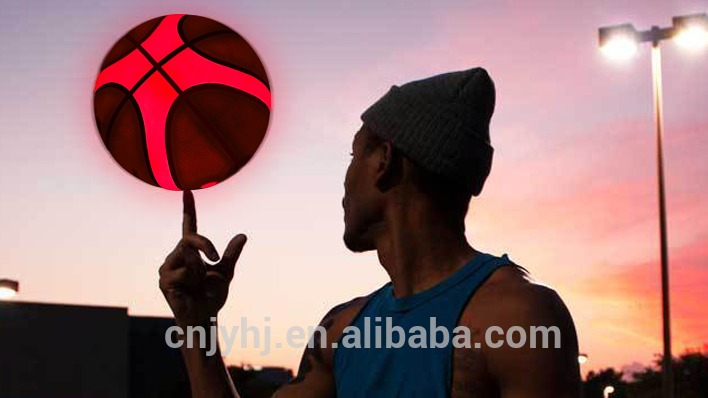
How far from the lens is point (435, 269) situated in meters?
3.12

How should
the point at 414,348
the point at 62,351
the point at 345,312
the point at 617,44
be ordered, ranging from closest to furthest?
the point at 414,348, the point at 345,312, the point at 617,44, the point at 62,351

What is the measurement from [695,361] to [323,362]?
220 feet

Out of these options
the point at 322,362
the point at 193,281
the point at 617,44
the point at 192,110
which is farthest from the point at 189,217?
the point at 617,44

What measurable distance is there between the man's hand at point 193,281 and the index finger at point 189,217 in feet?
0.14

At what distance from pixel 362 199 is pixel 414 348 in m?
0.48

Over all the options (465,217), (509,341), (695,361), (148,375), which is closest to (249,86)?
(465,217)

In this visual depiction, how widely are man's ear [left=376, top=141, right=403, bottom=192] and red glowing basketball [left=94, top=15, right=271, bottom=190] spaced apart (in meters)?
1.34

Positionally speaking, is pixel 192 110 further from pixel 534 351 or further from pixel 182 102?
pixel 534 351

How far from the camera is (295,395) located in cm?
348

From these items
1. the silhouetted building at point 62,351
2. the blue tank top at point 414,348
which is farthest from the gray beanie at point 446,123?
the silhouetted building at point 62,351

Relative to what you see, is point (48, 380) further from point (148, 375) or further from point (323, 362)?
point (323, 362)

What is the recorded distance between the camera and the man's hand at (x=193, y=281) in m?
3.41

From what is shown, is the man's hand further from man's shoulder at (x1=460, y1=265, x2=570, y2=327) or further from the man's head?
man's shoulder at (x1=460, y1=265, x2=570, y2=327)

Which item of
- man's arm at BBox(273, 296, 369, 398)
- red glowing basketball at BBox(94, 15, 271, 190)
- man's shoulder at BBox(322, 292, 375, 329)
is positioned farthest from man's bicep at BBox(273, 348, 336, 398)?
red glowing basketball at BBox(94, 15, 271, 190)
